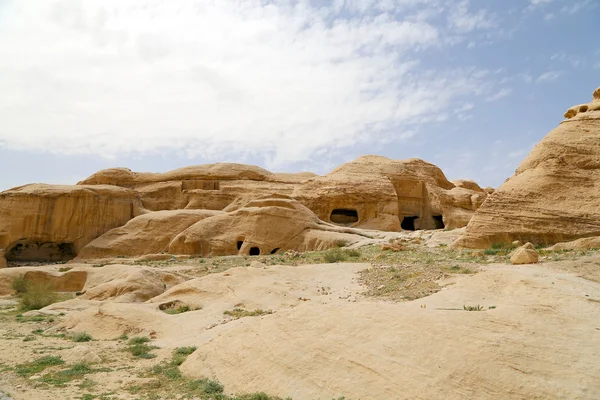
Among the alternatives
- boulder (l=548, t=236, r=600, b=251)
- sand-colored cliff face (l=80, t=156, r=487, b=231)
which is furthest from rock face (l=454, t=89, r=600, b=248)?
sand-colored cliff face (l=80, t=156, r=487, b=231)

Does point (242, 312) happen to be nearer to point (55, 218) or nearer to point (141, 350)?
point (141, 350)

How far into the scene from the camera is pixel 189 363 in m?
8.59

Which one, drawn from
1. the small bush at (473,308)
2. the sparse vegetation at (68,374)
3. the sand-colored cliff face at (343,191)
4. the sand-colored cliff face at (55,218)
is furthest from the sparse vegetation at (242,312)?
the sand-colored cliff face at (343,191)

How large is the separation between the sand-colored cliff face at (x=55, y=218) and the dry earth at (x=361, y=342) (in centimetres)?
2090

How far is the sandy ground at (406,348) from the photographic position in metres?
5.64

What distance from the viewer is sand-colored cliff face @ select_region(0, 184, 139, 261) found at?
32.2m

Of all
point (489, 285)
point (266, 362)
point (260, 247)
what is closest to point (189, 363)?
point (266, 362)

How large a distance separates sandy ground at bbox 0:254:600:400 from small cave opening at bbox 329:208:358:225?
90.5 ft

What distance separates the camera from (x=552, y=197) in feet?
60.6

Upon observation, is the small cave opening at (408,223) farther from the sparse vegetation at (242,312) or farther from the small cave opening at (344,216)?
the sparse vegetation at (242,312)

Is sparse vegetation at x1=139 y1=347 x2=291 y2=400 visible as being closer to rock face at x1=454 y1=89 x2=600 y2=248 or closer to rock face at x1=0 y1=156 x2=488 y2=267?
rock face at x1=454 y1=89 x2=600 y2=248

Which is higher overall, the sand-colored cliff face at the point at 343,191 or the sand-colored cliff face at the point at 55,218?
the sand-colored cliff face at the point at 343,191

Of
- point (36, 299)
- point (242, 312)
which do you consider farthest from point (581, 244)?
point (36, 299)

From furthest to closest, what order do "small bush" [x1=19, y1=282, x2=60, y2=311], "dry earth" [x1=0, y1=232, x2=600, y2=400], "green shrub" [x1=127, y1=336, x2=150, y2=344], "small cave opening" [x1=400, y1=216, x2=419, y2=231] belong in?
"small cave opening" [x1=400, y1=216, x2=419, y2=231] < "small bush" [x1=19, y1=282, x2=60, y2=311] < "green shrub" [x1=127, y1=336, x2=150, y2=344] < "dry earth" [x1=0, y1=232, x2=600, y2=400]
